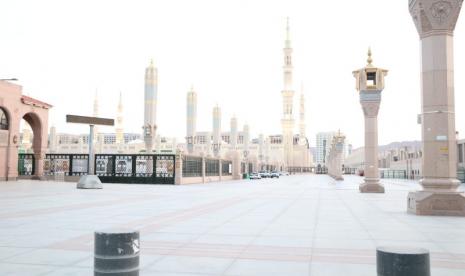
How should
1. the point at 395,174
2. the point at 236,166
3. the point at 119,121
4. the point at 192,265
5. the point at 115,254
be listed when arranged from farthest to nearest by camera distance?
1. the point at 119,121
2. the point at 395,174
3. the point at 236,166
4. the point at 192,265
5. the point at 115,254

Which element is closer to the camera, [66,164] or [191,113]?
[66,164]

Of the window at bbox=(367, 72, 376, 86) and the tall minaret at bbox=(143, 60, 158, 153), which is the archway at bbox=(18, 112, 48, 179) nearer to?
the tall minaret at bbox=(143, 60, 158, 153)

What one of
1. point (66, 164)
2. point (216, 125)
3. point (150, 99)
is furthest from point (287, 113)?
point (66, 164)

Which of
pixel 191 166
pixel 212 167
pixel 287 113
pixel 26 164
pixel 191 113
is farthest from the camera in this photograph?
pixel 287 113

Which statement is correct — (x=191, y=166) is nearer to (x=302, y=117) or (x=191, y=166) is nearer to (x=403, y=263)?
(x=403, y=263)

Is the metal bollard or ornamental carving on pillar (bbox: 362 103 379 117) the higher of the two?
ornamental carving on pillar (bbox: 362 103 379 117)

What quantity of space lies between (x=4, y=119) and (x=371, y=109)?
26.3m

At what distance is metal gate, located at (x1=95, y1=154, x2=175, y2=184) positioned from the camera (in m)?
37.5

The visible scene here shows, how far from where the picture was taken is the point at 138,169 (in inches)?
1496

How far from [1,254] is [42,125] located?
3372 centimetres

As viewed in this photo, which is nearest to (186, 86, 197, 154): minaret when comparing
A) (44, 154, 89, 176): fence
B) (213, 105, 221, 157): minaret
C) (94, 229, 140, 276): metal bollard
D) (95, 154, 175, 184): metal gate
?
(213, 105, 221, 157): minaret

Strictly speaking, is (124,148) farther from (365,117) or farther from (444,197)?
(444,197)

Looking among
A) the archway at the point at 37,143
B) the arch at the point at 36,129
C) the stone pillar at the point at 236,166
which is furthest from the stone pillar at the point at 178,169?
the stone pillar at the point at 236,166

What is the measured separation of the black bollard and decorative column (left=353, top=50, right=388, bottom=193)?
23.0 meters
